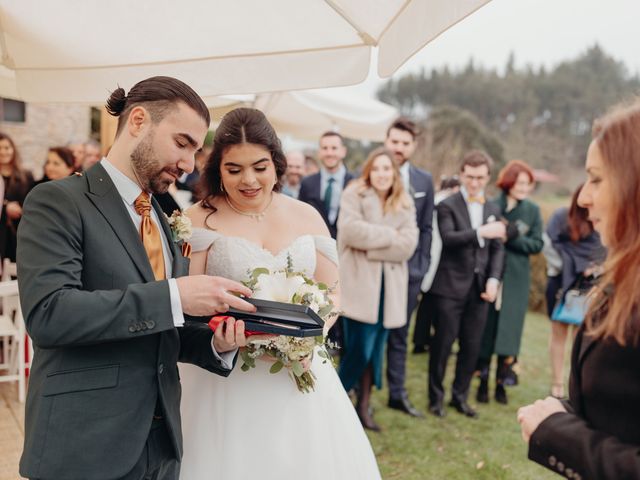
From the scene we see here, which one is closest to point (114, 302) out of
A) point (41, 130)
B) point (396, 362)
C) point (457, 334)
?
point (396, 362)

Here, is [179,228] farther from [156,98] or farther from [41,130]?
[41,130]

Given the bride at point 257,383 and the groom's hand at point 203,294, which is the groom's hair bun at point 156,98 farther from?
the bride at point 257,383

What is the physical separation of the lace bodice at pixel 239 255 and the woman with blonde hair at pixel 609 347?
1537 millimetres

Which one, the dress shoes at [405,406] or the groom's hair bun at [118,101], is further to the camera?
the dress shoes at [405,406]

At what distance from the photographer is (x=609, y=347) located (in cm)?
151

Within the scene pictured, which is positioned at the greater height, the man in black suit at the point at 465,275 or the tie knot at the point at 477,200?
the tie knot at the point at 477,200

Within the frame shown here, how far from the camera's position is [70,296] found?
165 centimetres

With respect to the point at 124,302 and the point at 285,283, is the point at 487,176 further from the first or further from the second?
the point at 124,302

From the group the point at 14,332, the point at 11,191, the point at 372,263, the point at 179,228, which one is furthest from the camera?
the point at 11,191

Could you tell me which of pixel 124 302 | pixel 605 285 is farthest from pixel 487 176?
pixel 124 302

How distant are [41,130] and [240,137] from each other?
1647 centimetres

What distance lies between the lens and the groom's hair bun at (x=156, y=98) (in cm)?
197

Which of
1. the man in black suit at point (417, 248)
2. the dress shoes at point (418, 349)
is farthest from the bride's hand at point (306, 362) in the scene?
the dress shoes at point (418, 349)

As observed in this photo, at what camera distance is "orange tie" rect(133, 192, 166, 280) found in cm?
199
